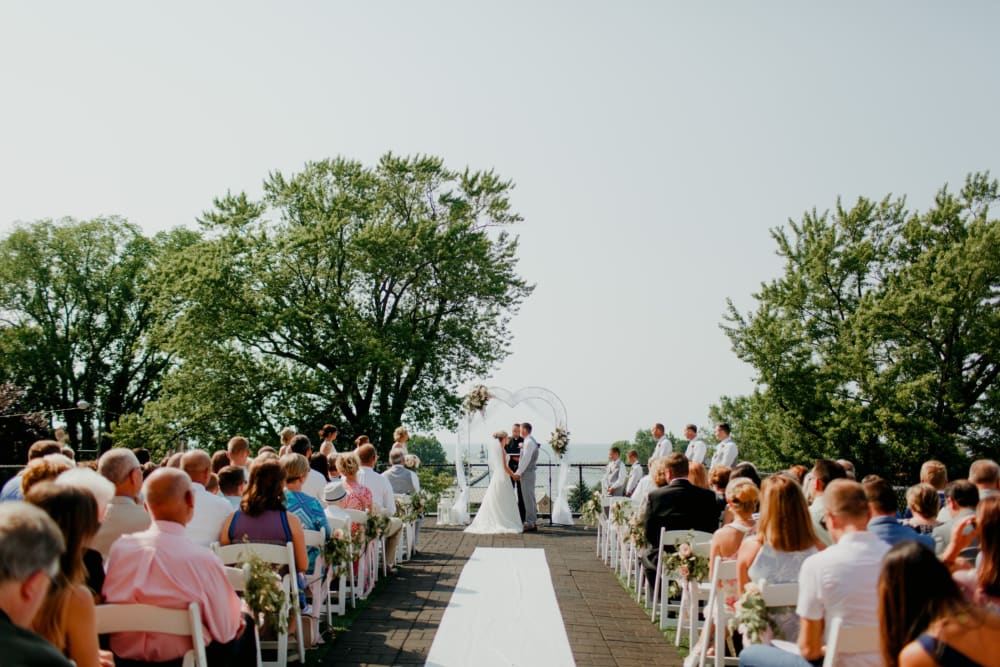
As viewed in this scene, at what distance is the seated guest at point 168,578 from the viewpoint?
412 cm

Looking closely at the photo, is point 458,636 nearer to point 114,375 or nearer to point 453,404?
point 453,404

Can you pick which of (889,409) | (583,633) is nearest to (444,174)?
(889,409)

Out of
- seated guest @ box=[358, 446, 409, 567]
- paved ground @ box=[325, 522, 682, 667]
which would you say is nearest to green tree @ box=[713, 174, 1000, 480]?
paved ground @ box=[325, 522, 682, 667]

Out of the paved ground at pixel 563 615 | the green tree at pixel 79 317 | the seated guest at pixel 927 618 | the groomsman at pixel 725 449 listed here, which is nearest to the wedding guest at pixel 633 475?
the groomsman at pixel 725 449

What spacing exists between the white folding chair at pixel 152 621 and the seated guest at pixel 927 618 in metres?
2.86

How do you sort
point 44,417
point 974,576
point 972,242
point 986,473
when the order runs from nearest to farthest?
point 974,576
point 986,473
point 972,242
point 44,417

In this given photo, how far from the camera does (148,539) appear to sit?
4234 millimetres

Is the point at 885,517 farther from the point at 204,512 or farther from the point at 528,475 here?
the point at 528,475

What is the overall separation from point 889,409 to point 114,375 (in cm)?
3526

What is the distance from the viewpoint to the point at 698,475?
8.54m

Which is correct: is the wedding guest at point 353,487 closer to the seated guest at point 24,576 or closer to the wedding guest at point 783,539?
the wedding guest at point 783,539

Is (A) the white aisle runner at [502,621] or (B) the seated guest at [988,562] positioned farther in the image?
(A) the white aisle runner at [502,621]

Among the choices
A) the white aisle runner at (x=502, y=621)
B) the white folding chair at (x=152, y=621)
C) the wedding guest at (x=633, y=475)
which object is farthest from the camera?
the wedding guest at (x=633, y=475)

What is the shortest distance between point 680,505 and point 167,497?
201 inches
